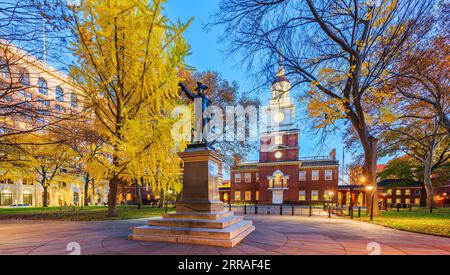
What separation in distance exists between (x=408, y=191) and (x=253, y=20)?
216 ft

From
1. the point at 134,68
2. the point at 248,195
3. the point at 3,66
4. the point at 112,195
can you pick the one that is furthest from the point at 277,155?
the point at 3,66

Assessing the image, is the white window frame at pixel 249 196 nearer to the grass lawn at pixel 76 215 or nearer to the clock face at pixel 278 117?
the clock face at pixel 278 117

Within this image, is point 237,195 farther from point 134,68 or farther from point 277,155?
point 134,68

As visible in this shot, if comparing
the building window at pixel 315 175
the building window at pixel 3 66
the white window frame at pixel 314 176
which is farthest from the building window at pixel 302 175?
the building window at pixel 3 66

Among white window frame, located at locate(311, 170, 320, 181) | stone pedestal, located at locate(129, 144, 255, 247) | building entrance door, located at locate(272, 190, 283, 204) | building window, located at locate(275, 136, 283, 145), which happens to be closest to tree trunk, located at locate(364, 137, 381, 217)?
stone pedestal, located at locate(129, 144, 255, 247)

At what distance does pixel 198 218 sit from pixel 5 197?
160 feet

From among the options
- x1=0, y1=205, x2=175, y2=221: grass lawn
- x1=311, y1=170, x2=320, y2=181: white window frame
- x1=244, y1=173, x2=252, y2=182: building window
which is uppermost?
x1=0, y1=205, x2=175, y2=221: grass lawn

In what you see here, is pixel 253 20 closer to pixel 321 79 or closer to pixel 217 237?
pixel 321 79

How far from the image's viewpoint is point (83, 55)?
10.3 metres

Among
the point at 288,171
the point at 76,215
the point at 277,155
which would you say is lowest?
the point at 288,171

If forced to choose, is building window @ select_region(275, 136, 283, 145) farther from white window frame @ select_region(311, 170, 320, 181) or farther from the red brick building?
white window frame @ select_region(311, 170, 320, 181)

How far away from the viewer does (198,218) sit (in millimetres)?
6406

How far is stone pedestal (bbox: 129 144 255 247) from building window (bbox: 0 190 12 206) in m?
46.9

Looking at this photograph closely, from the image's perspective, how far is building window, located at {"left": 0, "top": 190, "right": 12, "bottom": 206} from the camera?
3611cm
